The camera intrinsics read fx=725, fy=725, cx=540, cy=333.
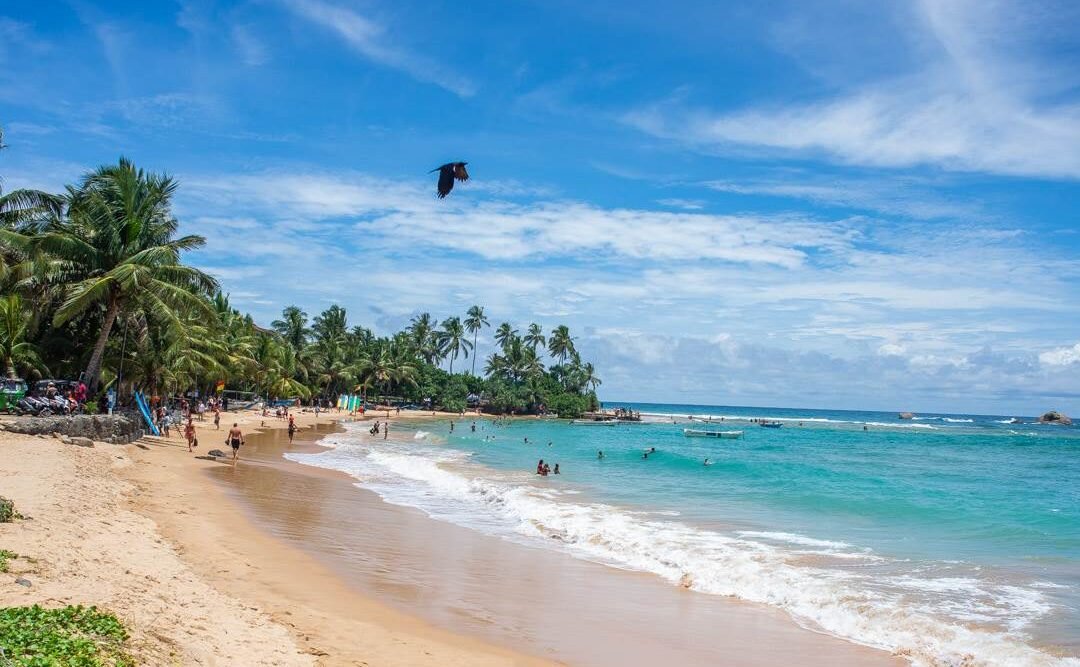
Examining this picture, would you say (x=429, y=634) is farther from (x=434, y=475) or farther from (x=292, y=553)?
(x=434, y=475)

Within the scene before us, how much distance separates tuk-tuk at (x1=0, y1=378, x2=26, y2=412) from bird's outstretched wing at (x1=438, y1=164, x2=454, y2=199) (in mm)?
19149

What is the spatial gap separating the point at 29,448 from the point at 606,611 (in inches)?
541

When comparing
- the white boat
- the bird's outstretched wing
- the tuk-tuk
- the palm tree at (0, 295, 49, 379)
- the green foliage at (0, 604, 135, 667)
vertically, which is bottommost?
the white boat

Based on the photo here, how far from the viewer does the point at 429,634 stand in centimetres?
807

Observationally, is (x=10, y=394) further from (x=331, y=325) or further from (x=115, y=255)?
(x=331, y=325)

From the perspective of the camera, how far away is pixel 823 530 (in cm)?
1789

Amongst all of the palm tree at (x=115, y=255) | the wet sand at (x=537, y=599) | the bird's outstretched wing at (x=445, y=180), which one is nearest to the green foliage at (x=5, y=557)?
the wet sand at (x=537, y=599)

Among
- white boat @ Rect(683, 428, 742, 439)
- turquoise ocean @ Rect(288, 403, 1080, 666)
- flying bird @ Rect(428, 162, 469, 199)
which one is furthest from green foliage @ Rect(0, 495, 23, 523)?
white boat @ Rect(683, 428, 742, 439)

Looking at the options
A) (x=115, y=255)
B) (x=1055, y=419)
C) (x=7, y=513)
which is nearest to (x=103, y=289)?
(x=115, y=255)

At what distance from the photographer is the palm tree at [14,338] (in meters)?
23.6

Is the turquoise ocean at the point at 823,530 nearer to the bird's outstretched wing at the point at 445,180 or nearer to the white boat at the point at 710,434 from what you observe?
the bird's outstretched wing at the point at 445,180

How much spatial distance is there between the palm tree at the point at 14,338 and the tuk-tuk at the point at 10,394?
3414 millimetres

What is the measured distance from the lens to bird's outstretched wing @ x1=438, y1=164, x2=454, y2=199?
7.62 meters

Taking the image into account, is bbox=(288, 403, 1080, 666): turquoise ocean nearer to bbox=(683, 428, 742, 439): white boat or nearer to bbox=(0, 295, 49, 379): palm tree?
bbox=(0, 295, 49, 379): palm tree
